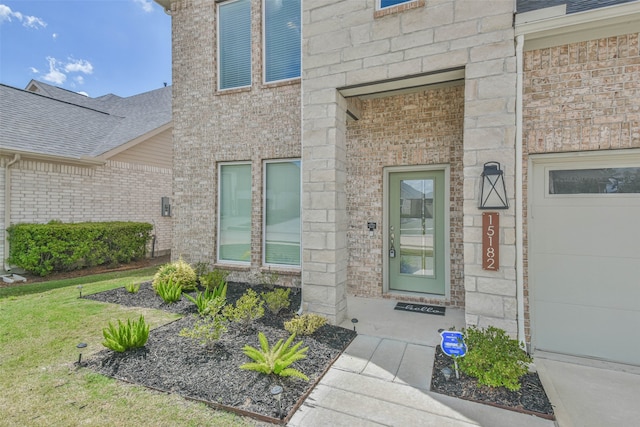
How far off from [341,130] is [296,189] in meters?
1.86

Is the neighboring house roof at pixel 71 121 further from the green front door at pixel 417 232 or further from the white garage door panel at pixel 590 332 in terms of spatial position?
the white garage door panel at pixel 590 332

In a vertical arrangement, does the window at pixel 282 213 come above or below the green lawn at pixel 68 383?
above

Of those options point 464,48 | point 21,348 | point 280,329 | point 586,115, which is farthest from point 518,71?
point 21,348

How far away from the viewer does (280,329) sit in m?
4.04

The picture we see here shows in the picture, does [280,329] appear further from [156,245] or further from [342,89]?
[156,245]

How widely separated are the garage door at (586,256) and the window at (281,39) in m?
4.65

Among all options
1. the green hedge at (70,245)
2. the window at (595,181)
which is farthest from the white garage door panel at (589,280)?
the green hedge at (70,245)

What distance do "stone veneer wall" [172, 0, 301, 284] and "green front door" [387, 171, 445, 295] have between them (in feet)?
6.44

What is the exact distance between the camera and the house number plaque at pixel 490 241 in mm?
3320

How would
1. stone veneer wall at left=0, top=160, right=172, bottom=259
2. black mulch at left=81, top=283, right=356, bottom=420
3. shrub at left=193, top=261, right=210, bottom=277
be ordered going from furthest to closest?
stone veneer wall at left=0, top=160, right=172, bottom=259 → shrub at left=193, top=261, right=210, bottom=277 → black mulch at left=81, top=283, right=356, bottom=420

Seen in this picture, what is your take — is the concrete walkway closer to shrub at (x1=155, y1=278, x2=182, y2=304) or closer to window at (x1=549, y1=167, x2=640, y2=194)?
window at (x1=549, y1=167, x2=640, y2=194)

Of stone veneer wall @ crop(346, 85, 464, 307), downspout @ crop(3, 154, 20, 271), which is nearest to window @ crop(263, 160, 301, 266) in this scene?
stone veneer wall @ crop(346, 85, 464, 307)

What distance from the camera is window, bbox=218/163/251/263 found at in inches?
249

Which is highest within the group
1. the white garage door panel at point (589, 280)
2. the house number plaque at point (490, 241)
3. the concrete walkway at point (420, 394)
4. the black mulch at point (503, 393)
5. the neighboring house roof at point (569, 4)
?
the neighboring house roof at point (569, 4)
